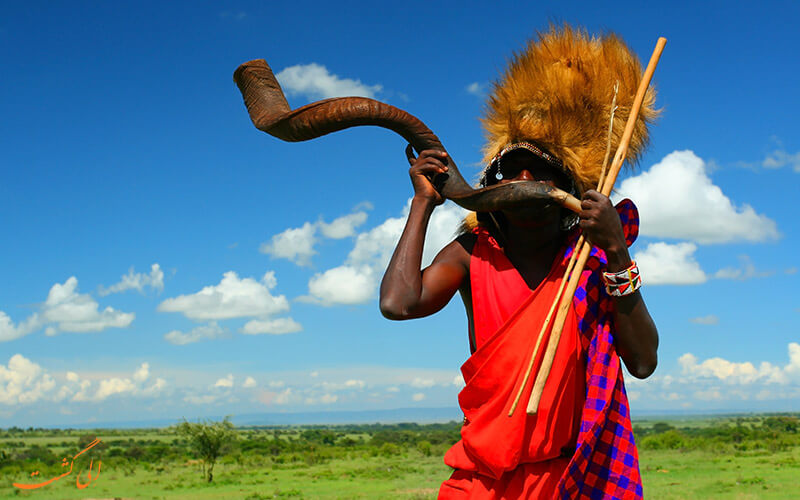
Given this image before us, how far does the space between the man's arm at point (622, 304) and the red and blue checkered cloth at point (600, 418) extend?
82 millimetres

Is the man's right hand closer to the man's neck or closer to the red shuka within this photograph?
the man's neck

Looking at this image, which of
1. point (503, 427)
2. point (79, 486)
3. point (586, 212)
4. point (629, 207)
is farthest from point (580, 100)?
point (79, 486)

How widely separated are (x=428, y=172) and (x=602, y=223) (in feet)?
3.00

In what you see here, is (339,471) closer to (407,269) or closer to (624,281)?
(407,269)

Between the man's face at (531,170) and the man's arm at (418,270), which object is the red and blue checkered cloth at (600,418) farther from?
→ the man's arm at (418,270)

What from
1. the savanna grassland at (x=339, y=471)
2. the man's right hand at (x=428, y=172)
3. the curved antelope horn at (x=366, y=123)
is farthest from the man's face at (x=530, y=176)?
the savanna grassland at (x=339, y=471)

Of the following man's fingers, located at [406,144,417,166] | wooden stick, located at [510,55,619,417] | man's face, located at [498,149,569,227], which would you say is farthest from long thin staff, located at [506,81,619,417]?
man's fingers, located at [406,144,417,166]

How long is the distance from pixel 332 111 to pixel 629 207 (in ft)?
4.75

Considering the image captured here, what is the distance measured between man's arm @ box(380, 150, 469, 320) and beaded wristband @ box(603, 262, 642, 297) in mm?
810

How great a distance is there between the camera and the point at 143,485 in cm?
4175

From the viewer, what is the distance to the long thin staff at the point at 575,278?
265 centimetres

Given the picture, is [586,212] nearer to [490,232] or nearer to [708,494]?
[490,232]

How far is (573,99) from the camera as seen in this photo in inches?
129

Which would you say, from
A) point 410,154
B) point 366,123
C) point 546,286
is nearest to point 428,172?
point 410,154
